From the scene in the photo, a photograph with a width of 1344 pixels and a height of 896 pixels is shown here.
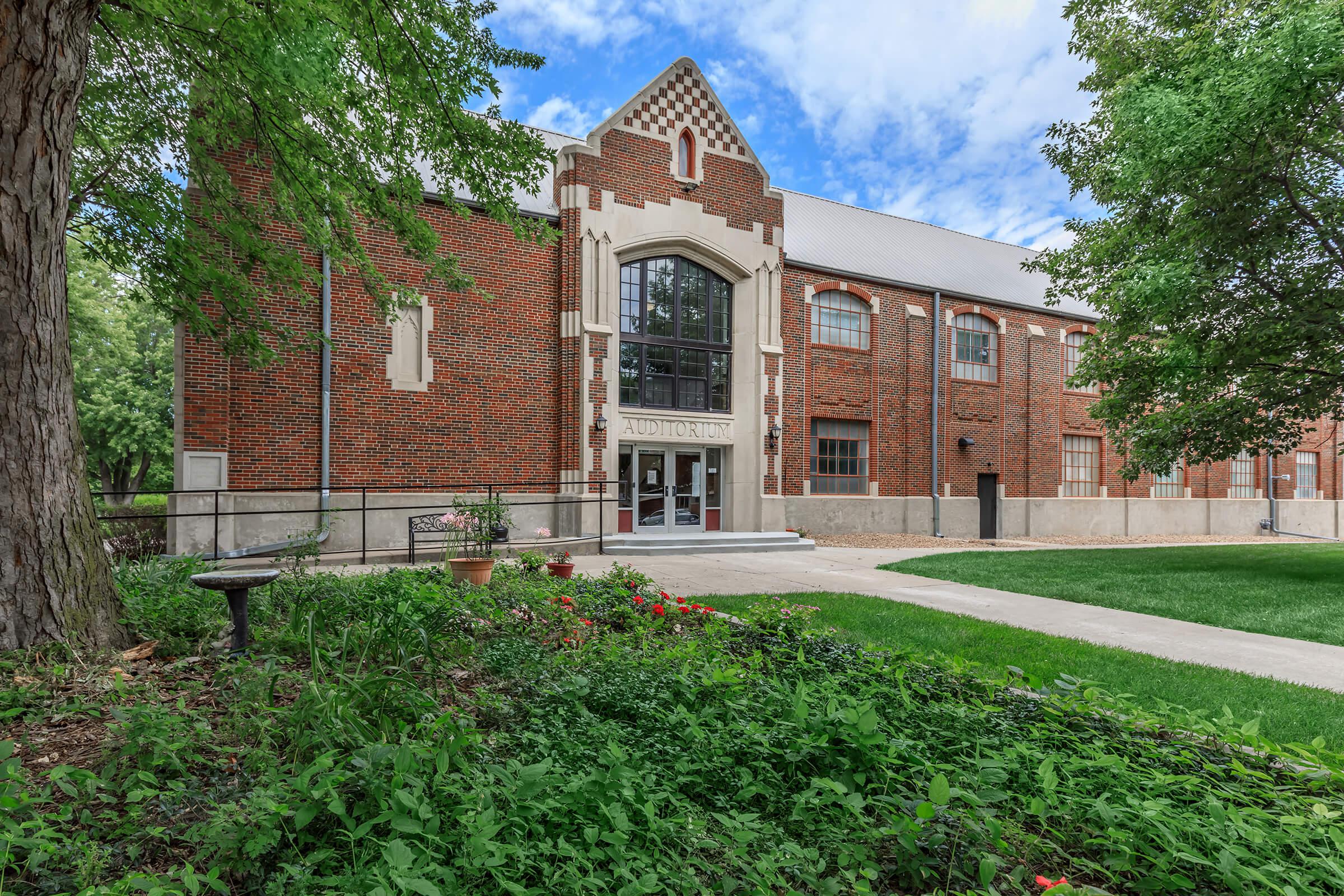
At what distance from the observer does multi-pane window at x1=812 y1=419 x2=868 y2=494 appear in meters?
18.7

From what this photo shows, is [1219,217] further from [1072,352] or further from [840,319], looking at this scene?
[1072,352]

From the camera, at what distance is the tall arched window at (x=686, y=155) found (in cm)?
1619

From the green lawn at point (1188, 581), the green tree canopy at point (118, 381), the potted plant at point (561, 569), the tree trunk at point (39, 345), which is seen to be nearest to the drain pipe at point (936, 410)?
the green lawn at point (1188, 581)

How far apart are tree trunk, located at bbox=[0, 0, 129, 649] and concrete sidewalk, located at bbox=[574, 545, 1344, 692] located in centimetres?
564

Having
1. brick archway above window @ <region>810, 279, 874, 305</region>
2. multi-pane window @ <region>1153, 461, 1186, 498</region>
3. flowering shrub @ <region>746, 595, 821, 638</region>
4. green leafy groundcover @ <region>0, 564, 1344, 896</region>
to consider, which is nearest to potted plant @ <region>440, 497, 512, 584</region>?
flowering shrub @ <region>746, 595, 821, 638</region>

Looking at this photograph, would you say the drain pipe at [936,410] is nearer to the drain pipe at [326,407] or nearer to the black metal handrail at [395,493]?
the black metal handrail at [395,493]

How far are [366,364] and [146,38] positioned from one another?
23.3ft

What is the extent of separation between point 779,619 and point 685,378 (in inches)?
465

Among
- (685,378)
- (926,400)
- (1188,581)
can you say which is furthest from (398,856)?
(926,400)

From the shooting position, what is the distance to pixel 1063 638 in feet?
19.7

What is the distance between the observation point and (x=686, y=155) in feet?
53.7

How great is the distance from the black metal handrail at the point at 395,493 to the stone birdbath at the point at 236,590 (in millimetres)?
7066

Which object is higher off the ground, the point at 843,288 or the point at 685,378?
the point at 843,288

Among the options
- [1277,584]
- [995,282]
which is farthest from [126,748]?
[995,282]
